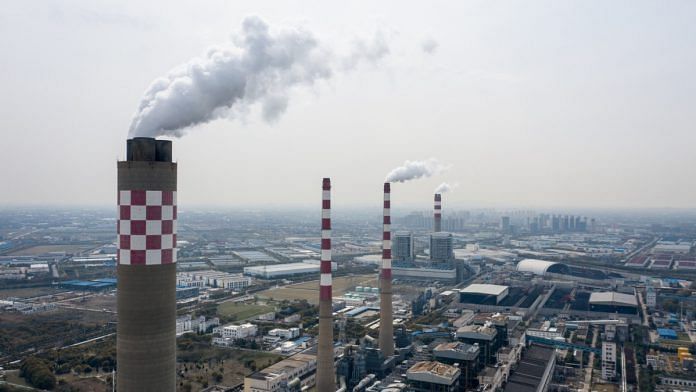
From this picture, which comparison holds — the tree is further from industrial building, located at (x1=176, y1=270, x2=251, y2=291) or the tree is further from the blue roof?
the blue roof

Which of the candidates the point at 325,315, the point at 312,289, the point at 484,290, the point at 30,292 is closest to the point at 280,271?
the point at 312,289

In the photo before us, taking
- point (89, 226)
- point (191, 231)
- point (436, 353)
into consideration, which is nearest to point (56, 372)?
point (436, 353)

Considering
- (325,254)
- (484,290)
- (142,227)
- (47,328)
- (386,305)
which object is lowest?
(47,328)

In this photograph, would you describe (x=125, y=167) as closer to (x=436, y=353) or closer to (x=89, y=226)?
(x=436, y=353)

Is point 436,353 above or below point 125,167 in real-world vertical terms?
below

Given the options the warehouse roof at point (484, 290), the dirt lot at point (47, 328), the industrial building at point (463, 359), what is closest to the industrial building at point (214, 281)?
the dirt lot at point (47, 328)

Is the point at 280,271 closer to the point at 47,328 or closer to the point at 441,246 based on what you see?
the point at 441,246

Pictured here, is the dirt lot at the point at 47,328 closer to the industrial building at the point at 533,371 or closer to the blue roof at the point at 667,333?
the industrial building at the point at 533,371
